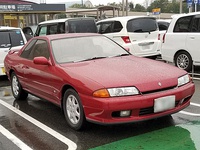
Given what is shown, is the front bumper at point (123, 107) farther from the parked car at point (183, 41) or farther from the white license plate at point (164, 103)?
the parked car at point (183, 41)

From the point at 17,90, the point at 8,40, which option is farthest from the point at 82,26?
the point at 17,90

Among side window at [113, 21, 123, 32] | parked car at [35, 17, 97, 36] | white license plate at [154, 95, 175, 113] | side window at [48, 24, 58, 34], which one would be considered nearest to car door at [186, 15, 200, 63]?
side window at [113, 21, 123, 32]

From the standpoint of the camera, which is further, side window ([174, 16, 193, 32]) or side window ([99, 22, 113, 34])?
side window ([99, 22, 113, 34])

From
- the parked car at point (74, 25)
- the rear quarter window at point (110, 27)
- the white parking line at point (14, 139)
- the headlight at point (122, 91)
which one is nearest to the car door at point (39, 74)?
the white parking line at point (14, 139)

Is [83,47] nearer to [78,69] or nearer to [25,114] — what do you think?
[78,69]

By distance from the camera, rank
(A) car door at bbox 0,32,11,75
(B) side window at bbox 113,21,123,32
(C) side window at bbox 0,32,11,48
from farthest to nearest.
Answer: (B) side window at bbox 113,21,123,32 → (C) side window at bbox 0,32,11,48 → (A) car door at bbox 0,32,11,75

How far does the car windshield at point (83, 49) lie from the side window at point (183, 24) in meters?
3.63

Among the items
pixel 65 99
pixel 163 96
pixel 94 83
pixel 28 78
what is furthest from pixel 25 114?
pixel 163 96

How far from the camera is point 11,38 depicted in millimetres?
9273

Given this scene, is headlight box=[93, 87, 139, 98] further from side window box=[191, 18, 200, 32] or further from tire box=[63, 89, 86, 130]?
side window box=[191, 18, 200, 32]

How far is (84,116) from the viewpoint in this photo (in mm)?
4363

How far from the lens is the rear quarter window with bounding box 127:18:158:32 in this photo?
10.2m

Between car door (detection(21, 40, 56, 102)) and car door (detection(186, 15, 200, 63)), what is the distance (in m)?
4.44

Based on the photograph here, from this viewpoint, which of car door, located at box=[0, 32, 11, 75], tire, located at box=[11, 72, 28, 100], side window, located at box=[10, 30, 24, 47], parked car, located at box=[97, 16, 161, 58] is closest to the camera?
tire, located at box=[11, 72, 28, 100]
